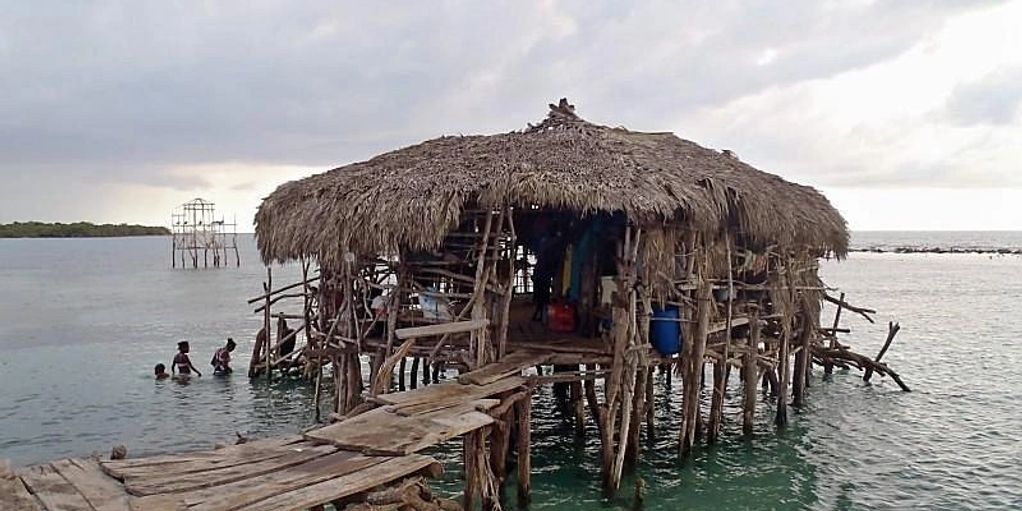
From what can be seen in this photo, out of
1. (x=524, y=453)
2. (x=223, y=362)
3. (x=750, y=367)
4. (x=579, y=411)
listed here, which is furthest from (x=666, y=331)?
(x=223, y=362)

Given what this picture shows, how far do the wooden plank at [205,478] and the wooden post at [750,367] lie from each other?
9.32 metres

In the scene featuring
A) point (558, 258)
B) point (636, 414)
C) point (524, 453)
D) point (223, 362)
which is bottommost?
point (223, 362)

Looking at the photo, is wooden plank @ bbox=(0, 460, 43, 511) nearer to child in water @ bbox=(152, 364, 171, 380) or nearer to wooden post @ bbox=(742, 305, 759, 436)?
wooden post @ bbox=(742, 305, 759, 436)

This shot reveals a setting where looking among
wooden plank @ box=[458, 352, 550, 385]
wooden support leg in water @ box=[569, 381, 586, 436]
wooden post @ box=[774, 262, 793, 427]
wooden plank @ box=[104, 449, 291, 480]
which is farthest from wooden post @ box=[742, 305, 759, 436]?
wooden plank @ box=[104, 449, 291, 480]

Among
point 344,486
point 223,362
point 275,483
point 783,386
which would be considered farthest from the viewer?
point 223,362

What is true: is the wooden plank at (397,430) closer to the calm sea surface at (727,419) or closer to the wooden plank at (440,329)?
the wooden plank at (440,329)

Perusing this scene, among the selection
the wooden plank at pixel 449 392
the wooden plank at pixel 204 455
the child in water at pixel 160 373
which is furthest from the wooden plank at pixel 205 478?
the child in water at pixel 160 373

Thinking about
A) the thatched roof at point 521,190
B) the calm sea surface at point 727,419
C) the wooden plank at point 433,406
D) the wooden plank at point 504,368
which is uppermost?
the thatched roof at point 521,190

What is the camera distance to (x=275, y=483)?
736 cm

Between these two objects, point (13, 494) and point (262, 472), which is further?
point (262, 472)

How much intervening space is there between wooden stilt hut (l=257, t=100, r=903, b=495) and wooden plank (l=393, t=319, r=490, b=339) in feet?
0.11

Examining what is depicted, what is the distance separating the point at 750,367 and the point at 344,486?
9.81 metres

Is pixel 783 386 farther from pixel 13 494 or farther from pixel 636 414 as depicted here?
pixel 13 494

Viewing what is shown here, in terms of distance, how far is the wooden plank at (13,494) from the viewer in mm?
6676
